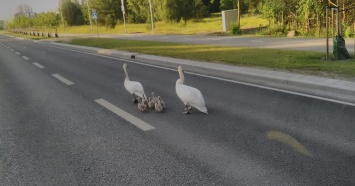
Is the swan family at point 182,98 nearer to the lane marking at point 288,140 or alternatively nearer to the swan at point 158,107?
the swan at point 158,107

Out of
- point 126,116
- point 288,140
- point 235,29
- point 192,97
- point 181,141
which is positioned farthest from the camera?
point 235,29

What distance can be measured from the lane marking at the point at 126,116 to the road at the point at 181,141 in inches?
0.9

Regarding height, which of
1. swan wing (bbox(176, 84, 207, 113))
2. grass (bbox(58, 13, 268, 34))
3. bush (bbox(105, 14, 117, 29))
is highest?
bush (bbox(105, 14, 117, 29))

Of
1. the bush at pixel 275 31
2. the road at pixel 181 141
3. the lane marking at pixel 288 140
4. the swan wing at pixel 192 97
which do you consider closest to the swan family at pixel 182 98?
the swan wing at pixel 192 97

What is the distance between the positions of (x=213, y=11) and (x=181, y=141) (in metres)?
69.5

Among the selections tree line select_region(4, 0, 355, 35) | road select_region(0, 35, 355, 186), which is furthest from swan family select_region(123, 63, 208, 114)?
tree line select_region(4, 0, 355, 35)

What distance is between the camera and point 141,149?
552cm

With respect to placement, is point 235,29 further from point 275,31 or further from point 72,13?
point 72,13

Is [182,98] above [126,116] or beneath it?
above

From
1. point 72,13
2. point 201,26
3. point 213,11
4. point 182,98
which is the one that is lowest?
point 182,98

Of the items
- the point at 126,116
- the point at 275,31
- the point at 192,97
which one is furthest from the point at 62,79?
the point at 275,31

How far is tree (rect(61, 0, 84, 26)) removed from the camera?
322 ft

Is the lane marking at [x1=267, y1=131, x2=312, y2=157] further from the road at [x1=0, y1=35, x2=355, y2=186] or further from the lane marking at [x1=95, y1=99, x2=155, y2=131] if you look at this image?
the lane marking at [x1=95, y1=99, x2=155, y2=131]

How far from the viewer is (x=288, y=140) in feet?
18.0
